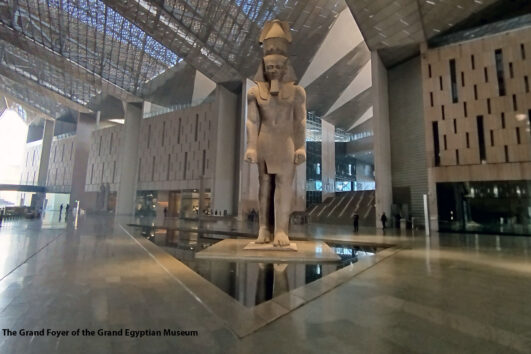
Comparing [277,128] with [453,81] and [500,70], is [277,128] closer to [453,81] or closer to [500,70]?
[453,81]

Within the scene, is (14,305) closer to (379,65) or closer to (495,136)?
(495,136)

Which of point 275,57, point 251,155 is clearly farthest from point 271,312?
point 275,57

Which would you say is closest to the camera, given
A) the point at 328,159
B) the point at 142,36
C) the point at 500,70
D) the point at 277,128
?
the point at 277,128

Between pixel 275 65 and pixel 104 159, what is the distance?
47419 millimetres

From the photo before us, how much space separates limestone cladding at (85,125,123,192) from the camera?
44969mm

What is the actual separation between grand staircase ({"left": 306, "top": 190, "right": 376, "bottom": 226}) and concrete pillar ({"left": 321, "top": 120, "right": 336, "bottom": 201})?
4237 millimetres

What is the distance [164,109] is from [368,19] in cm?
2974

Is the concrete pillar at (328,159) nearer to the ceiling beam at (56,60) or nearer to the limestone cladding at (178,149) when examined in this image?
the limestone cladding at (178,149)

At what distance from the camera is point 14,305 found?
2781 mm

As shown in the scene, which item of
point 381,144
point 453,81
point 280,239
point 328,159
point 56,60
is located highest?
point 56,60

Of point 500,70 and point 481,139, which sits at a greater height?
point 500,70

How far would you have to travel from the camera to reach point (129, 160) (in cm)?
4081

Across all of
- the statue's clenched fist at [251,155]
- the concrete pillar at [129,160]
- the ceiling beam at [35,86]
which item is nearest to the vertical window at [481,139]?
the statue's clenched fist at [251,155]

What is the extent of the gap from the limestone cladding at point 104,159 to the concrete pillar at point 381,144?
3796cm
